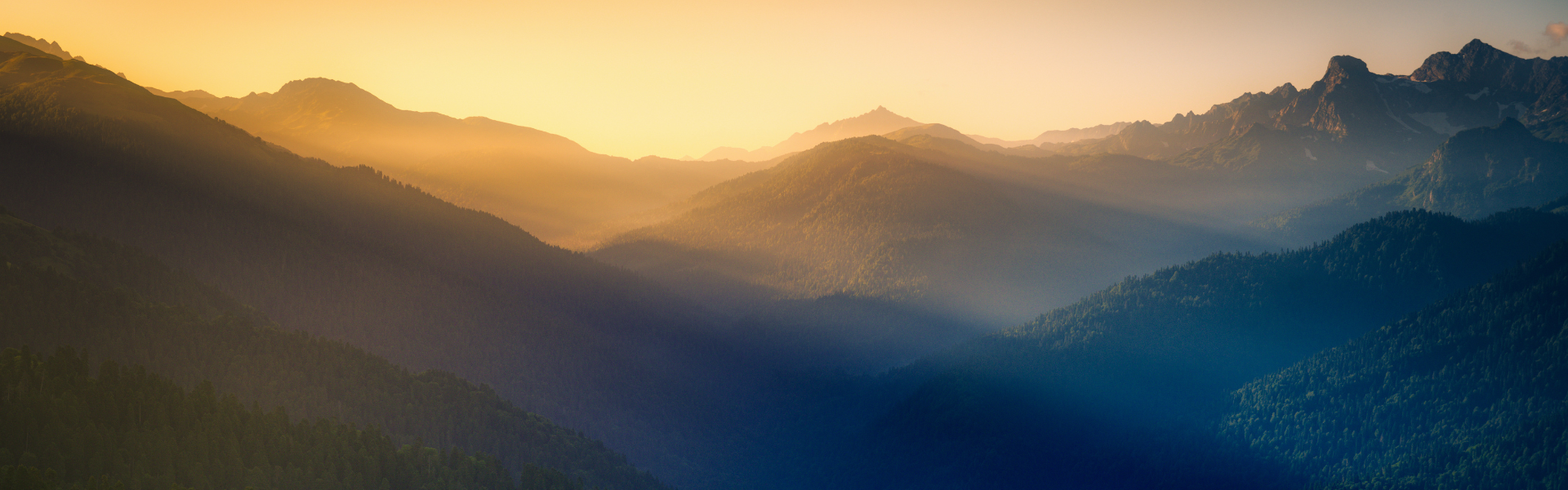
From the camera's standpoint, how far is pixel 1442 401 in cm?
12750

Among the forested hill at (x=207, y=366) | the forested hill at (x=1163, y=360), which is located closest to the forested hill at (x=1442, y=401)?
the forested hill at (x=1163, y=360)

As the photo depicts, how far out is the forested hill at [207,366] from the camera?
3361 inches

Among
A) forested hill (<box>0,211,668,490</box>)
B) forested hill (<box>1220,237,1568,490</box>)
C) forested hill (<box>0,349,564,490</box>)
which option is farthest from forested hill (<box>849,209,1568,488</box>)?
forested hill (<box>0,349,564,490</box>)

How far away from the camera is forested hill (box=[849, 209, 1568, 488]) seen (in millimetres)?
165125

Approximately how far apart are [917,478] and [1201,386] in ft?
228

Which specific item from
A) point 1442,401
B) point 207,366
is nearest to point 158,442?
point 207,366

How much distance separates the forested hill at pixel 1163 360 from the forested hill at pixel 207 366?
7342 centimetres

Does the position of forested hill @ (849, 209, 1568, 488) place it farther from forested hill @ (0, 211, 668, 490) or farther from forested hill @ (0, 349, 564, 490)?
forested hill @ (0, 349, 564, 490)

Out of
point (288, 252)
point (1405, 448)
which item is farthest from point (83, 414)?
point (1405, 448)

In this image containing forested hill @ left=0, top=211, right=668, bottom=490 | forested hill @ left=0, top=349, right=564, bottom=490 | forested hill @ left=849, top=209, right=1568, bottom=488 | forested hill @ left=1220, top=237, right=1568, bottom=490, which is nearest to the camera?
forested hill @ left=0, top=349, right=564, bottom=490

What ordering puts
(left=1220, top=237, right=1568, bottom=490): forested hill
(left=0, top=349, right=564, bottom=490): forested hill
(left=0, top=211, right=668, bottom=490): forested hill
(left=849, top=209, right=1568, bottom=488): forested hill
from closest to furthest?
1. (left=0, top=349, right=564, bottom=490): forested hill
2. (left=0, top=211, right=668, bottom=490): forested hill
3. (left=1220, top=237, right=1568, bottom=490): forested hill
4. (left=849, top=209, right=1568, bottom=488): forested hill

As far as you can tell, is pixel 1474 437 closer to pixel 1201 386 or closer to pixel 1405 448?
pixel 1405 448

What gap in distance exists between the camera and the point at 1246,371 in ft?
556

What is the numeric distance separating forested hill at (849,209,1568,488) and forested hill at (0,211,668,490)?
73425 mm
